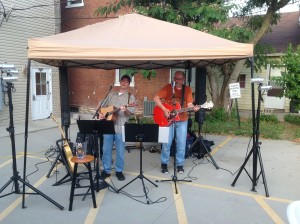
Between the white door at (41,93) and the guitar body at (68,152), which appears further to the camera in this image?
the white door at (41,93)

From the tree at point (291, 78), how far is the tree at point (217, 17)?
3.42ft

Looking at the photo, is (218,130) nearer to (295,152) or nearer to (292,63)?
(295,152)

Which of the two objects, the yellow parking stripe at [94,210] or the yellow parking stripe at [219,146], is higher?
the yellow parking stripe at [219,146]

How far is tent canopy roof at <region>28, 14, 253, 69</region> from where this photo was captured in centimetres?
410

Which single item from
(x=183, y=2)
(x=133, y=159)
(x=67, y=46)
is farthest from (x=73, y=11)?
(x=67, y=46)

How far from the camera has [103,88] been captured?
14758 mm

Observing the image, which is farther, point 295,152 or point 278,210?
point 295,152

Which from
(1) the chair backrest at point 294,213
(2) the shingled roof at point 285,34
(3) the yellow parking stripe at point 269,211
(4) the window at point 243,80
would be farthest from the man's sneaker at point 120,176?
(4) the window at point 243,80

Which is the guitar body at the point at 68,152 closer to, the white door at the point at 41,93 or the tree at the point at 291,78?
the white door at the point at 41,93

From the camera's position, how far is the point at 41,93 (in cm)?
1262

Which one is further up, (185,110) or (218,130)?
(185,110)

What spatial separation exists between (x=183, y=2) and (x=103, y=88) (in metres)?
6.66

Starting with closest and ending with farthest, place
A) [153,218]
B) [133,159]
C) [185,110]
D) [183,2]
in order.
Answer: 1. [153,218]
2. [185,110]
3. [133,159]
4. [183,2]

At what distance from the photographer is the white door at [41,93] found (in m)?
12.2
